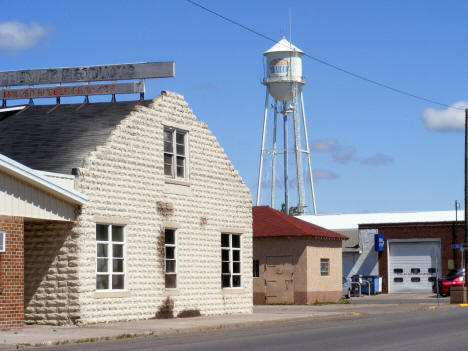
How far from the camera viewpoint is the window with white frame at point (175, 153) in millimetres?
31266

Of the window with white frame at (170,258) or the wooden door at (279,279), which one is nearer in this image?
the window with white frame at (170,258)

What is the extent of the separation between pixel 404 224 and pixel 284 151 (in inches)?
781

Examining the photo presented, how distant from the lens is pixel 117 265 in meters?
28.4

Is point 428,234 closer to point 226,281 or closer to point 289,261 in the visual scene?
point 289,261

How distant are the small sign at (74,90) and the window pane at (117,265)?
629 cm

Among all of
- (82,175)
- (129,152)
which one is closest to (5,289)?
(82,175)

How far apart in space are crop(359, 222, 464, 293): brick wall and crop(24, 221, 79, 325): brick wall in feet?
123

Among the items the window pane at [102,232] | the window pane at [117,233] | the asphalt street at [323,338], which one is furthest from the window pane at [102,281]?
the asphalt street at [323,338]

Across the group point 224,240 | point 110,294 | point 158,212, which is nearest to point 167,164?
point 158,212

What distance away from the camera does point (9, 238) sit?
24.9 metres

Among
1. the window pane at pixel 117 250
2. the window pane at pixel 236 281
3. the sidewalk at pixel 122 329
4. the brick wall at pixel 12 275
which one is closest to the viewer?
the sidewalk at pixel 122 329

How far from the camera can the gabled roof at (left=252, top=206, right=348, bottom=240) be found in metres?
44.1

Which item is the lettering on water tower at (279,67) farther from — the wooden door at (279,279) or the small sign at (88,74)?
the small sign at (88,74)

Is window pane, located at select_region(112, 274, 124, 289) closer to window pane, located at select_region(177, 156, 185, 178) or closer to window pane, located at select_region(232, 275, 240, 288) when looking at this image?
window pane, located at select_region(177, 156, 185, 178)
